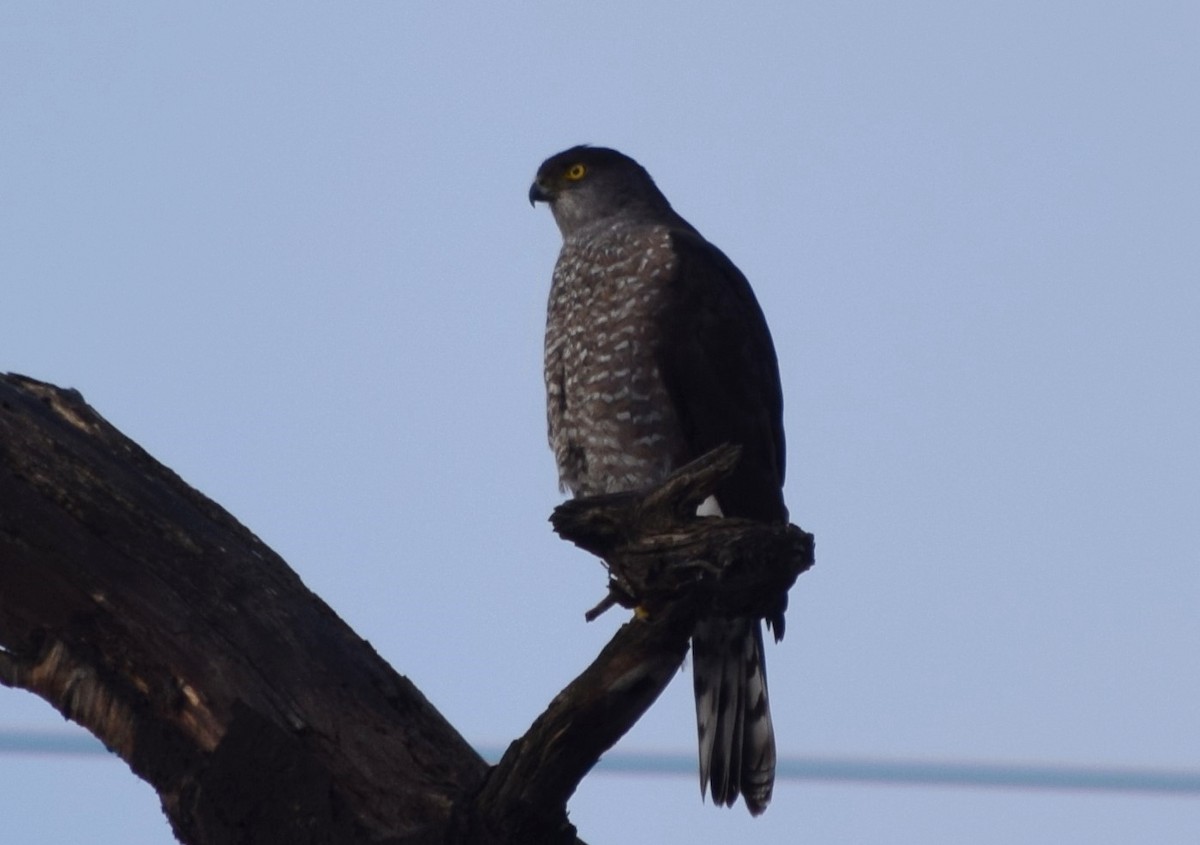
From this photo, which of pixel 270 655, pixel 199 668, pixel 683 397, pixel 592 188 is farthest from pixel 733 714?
pixel 592 188

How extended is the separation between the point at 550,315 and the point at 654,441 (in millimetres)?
806

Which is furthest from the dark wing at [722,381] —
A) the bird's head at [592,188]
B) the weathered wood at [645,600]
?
the weathered wood at [645,600]

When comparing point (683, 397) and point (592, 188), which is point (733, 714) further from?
point (592, 188)

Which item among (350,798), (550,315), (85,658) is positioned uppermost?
(550,315)

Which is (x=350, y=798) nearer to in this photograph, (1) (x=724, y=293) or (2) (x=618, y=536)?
(2) (x=618, y=536)

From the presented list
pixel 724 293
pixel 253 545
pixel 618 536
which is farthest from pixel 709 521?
pixel 724 293

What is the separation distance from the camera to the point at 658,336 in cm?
598

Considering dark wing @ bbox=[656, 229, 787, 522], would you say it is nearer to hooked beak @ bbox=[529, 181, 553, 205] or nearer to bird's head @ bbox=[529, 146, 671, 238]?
bird's head @ bbox=[529, 146, 671, 238]

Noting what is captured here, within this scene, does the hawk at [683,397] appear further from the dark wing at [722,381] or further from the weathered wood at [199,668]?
the weathered wood at [199,668]

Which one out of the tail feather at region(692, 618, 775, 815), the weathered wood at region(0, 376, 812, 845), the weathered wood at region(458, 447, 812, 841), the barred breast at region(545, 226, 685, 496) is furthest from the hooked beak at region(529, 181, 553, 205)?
the weathered wood at region(458, 447, 812, 841)

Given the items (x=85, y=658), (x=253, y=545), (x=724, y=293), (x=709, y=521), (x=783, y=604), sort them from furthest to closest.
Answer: (x=724, y=293) → (x=783, y=604) → (x=253, y=545) → (x=85, y=658) → (x=709, y=521)

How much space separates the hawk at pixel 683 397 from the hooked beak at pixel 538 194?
4.09 ft

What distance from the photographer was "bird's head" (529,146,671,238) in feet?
23.5

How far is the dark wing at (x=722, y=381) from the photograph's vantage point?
19.5 feet
